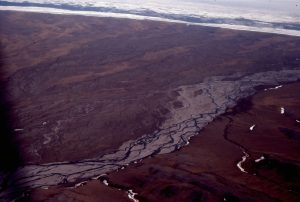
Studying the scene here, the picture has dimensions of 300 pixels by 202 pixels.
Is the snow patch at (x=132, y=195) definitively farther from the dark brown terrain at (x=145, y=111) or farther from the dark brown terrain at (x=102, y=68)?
the dark brown terrain at (x=102, y=68)

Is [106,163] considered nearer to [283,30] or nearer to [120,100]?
[120,100]

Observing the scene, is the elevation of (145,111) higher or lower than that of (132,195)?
higher

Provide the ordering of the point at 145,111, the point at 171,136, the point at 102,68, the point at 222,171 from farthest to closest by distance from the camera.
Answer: the point at 102,68 → the point at 145,111 → the point at 171,136 → the point at 222,171

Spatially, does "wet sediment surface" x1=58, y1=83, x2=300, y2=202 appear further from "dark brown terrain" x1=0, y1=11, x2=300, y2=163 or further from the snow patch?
"dark brown terrain" x1=0, y1=11, x2=300, y2=163

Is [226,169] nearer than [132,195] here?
No

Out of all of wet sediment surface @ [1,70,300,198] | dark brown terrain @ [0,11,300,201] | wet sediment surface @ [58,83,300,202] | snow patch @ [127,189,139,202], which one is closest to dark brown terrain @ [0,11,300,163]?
dark brown terrain @ [0,11,300,201]

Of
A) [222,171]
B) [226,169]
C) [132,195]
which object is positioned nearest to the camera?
[132,195]

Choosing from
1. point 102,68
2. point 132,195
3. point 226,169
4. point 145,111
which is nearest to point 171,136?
point 145,111

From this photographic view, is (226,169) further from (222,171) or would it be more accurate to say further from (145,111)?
(145,111)

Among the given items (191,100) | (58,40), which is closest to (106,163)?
(191,100)
